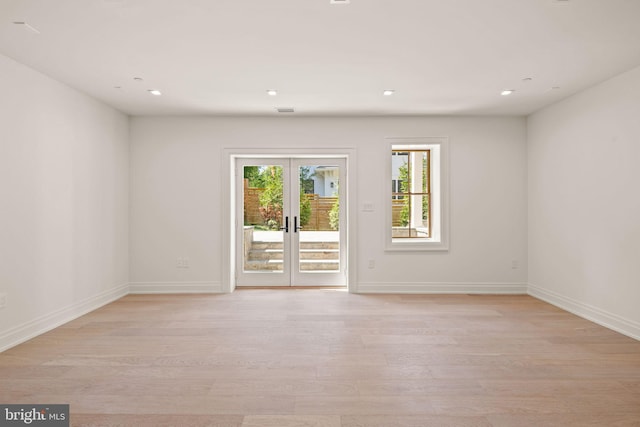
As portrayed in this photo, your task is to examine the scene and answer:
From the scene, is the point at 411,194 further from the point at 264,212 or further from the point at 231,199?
the point at 231,199

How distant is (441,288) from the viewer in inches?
226

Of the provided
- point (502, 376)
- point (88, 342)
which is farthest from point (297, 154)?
point (502, 376)

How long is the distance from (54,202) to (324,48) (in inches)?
125

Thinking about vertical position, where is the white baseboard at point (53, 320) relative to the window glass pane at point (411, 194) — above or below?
below

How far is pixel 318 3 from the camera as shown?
261 cm

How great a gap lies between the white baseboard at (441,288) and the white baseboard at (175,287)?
6.87 ft

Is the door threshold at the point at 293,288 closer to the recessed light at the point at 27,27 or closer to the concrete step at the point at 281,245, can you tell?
the concrete step at the point at 281,245

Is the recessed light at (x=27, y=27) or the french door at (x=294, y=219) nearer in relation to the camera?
the recessed light at (x=27, y=27)

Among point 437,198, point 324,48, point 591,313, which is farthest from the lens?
point 437,198

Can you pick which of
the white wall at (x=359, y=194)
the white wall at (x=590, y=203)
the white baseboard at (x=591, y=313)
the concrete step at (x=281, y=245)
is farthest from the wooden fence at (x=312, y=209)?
the white baseboard at (x=591, y=313)

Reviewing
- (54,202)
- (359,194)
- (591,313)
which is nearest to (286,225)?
(359,194)

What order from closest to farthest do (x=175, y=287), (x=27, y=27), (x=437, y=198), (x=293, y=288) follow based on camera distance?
(x=27, y=27), (x=175, y=287), (x=437, y=198), (x=293, y=288)

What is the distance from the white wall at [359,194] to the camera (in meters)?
5.69

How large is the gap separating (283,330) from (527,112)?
4427mm
